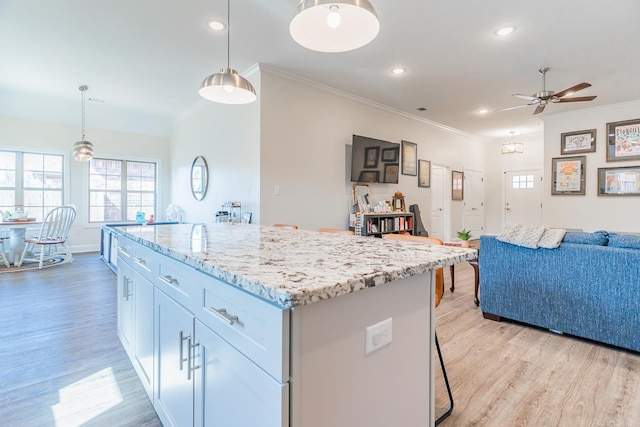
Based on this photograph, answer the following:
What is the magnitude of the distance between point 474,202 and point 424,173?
262 centimetres

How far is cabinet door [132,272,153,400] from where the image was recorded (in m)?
1.62

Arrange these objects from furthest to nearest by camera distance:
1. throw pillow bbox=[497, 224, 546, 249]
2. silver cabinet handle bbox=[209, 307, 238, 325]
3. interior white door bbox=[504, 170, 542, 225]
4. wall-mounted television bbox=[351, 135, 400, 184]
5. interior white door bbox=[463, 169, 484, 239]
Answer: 1. interior white door bbox=[463, 169, 484, 239]
2. interior white door bbox=[504, 170, 542, 225]
3. wall-mounted television bbox=[351, 135, 400, 184]
4. throw pillow bbox=[497, 224, 546, 249]
5. silver cabinet handle bbox=[209, 307, 238, 325]

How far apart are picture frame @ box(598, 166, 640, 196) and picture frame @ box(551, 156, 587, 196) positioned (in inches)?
10.6

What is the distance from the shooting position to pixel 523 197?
820 centimetres

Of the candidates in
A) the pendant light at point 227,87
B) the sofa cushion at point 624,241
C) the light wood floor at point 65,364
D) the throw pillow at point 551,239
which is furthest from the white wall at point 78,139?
the sofa cushion at point 624,241

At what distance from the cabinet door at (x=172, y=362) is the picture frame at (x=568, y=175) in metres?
7.26

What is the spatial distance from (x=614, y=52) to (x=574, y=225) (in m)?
3.43

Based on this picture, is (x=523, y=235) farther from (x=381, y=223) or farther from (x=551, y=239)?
(x=381, y=223)

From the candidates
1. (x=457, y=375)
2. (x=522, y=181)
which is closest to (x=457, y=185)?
(x=522, y=181)

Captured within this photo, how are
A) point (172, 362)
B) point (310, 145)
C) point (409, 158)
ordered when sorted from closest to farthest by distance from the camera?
1. point (172, 362)
2. point (310, 145)
3. point (409, 158)

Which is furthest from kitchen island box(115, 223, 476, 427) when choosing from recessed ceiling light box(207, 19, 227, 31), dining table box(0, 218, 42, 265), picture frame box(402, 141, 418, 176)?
dining table box(0, 218, 42, 265)

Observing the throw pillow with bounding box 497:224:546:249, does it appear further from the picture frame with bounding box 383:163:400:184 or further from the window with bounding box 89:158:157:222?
the window with bounding box 89:158:157:222

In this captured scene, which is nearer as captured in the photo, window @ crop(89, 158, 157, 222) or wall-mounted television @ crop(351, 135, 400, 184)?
wall-mounted television @ crop(351, 135, 400, 184)

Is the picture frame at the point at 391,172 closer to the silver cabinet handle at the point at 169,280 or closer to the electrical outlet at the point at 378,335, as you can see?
the silver cabinet handle at the point at 169,280
